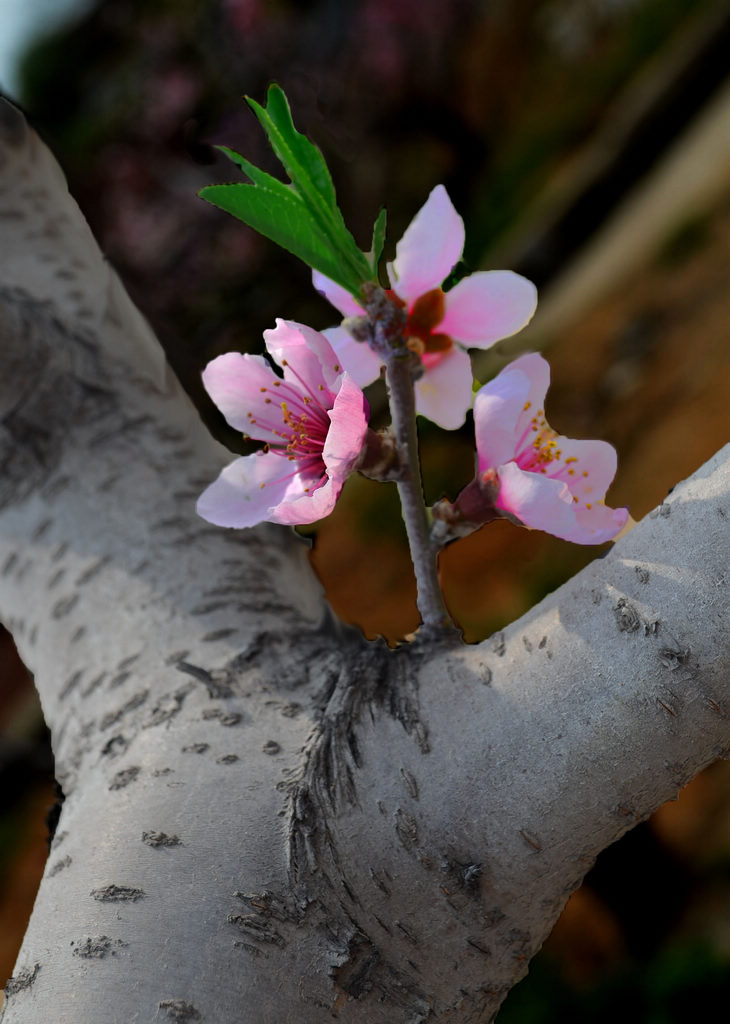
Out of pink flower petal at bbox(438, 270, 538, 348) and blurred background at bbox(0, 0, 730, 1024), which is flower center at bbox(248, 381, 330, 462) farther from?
blurred background at bbox(0, 0, 730, 1024)

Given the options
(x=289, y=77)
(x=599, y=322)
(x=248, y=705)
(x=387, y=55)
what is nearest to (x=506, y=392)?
(x=248, y=705)

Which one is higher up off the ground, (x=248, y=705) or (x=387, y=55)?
(x=248, y=705)

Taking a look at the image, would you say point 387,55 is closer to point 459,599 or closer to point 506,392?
point 459,599

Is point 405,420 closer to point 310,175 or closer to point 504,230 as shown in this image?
point 310,175

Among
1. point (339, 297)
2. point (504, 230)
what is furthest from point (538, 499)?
point (504, 230)

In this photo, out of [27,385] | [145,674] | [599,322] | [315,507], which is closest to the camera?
[315,507]

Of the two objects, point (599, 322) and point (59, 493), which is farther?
point (599, 322)
